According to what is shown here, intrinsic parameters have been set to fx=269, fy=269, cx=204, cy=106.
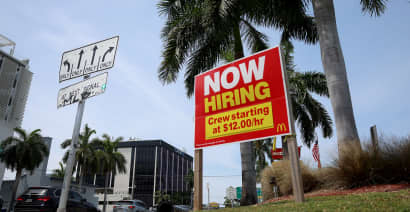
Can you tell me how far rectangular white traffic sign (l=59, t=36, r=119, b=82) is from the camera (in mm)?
8898

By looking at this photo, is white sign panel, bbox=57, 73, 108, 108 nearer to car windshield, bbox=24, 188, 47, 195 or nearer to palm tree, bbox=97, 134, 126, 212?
car windshield, bbox=24, 188, 47, 195

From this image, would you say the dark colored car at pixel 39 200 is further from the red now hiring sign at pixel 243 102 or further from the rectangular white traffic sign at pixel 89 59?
the red now hiring sign at pixel 243 102

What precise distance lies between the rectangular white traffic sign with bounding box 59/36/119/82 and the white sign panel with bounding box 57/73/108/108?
393 millimetres

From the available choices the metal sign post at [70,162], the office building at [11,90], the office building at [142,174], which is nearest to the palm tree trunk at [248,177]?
the metal sign post at [70,162]

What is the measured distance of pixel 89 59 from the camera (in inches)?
359

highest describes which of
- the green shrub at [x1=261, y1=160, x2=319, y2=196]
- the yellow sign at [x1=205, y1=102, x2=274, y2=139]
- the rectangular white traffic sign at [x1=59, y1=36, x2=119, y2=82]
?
the rectangular white traffic sign at [x1=59, y1=36, x2=119, y2=82]

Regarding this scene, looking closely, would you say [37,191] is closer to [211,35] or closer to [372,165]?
[211,35]

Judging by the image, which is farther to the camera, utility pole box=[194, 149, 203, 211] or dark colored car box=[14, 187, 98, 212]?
dark colored car box=[14, 187, 98, 212]

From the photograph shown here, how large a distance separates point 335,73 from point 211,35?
18.4 feet

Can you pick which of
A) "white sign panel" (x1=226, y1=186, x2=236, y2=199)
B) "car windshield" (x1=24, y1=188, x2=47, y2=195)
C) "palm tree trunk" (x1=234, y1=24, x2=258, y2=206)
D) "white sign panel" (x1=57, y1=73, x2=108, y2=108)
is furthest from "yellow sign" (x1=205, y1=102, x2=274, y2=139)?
"white sign panel" (x1=226, y1=186, x2=236, y2=199)

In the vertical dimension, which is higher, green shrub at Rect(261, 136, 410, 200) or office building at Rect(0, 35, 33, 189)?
office building at Rect(0, 35, 33, 189)

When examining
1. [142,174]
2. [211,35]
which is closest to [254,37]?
[211,35]

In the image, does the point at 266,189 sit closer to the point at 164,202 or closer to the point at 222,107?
the point at 222,107

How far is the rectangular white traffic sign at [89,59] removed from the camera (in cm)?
890
